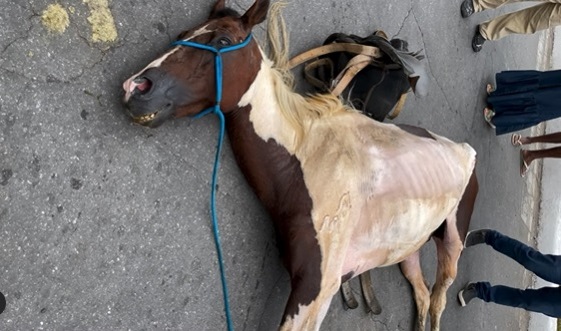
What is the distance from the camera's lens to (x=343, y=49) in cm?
256

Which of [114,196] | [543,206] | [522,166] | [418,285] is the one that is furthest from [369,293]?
[543,206]

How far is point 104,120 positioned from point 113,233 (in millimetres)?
383

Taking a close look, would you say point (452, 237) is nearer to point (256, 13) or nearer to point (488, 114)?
point (256, 13)

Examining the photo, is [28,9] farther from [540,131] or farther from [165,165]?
[540,131]

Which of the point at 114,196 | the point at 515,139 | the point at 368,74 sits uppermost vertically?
the point at 368,74

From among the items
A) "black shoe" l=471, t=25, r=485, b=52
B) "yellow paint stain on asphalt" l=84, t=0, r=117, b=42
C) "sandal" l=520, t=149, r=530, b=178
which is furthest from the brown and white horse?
"sandal" l=520, t=149, r=530, b=178

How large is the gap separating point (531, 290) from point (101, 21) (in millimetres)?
2831

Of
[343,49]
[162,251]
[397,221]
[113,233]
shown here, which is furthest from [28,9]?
[397,221]

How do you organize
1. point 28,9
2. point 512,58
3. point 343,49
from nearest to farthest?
1. point 28,9
2. point 343,49
3. point 512,58

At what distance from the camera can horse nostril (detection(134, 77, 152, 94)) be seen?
1.80 metres

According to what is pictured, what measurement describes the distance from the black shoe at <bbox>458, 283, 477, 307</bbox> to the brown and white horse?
5.26ft

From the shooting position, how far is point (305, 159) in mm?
2211

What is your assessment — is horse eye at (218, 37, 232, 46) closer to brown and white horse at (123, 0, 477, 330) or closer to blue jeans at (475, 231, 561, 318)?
brown and white horse at (123, 0, 477, 330)

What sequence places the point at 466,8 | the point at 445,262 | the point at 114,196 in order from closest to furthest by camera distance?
the point at 114,196 < the point at 445,262 < the point at 466,8
